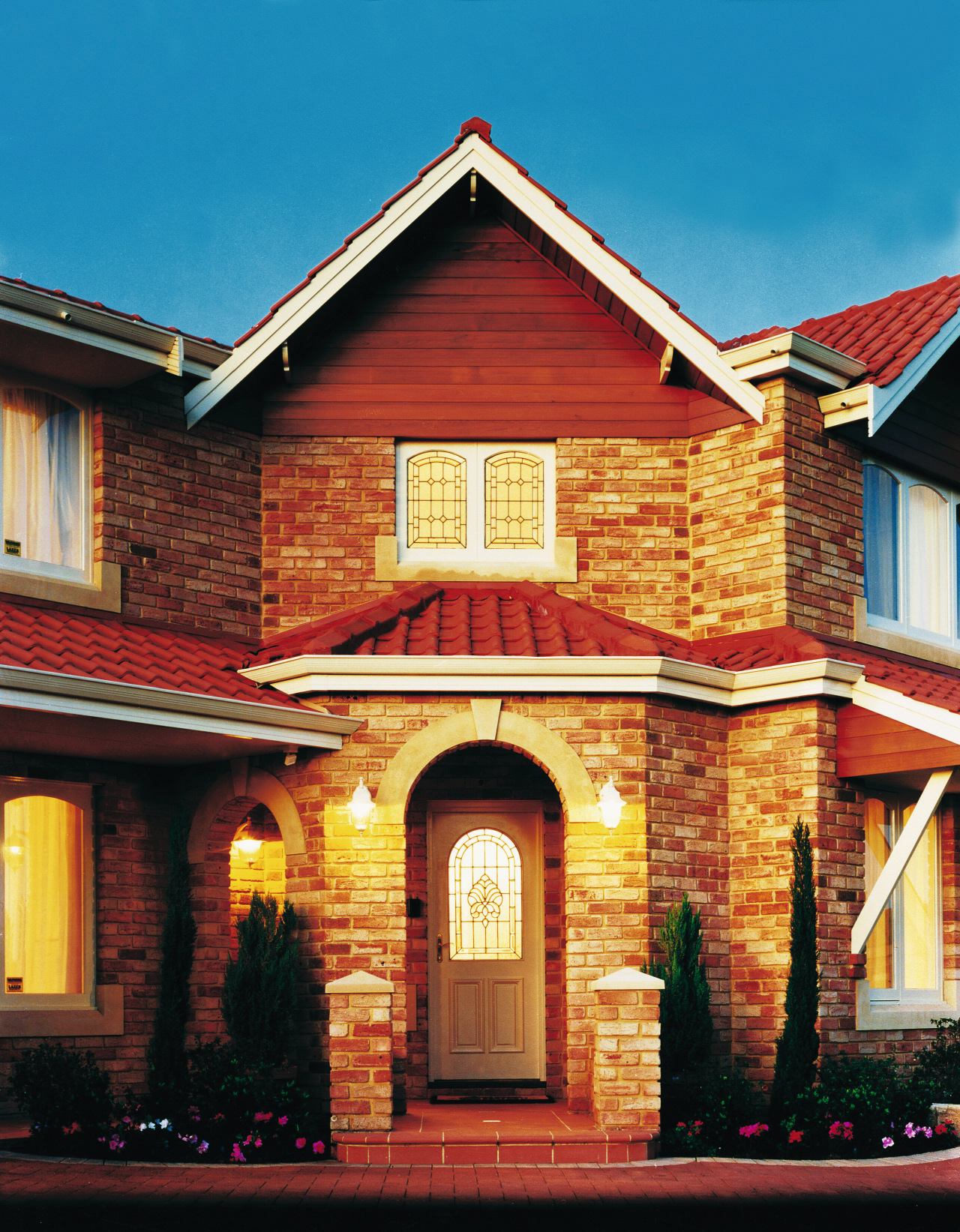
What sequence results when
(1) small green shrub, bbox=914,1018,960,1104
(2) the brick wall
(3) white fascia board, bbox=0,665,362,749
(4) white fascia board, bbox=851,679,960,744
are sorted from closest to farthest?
(3) white fascia board, bbox=0,665,362,749
(4) white fascia board, bbox=851,679,960,744
(1) small green shrub, bbox=914,1018,960,1104
(2) the brick wall

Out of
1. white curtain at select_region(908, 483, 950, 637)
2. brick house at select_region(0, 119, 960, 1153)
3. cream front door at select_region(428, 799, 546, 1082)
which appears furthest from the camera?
white curtain at select_region(908, 483, 950, 637)

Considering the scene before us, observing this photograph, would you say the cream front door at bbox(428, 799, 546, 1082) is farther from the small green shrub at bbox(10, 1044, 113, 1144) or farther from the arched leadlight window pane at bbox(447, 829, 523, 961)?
the small green shrub at bbox(10, 1044, 113, 1144)

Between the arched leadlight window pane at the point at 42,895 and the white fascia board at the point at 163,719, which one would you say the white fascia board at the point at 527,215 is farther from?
the arched leadlight window pane at the point at 42,895

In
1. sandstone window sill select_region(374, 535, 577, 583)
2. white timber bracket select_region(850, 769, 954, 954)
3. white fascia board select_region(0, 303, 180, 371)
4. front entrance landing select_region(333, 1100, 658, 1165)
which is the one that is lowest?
front entrance landing select_region(333, 1100, 658, 1165)

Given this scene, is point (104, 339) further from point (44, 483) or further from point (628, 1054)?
point (628, 1054)

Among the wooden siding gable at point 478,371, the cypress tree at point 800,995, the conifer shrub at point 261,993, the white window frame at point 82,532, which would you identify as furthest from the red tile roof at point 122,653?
the cypress tree at point 800,995

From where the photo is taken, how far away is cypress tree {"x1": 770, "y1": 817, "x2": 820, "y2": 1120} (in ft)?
34.7

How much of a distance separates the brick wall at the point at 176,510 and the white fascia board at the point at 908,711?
5126mm

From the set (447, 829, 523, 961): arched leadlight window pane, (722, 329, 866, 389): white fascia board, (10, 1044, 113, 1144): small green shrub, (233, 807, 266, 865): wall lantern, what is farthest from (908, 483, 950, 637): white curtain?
(10, 1044, 113, 1144): small green shrub

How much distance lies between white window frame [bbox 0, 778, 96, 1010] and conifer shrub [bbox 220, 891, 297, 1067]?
1.24 m

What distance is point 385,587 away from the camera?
492 inches

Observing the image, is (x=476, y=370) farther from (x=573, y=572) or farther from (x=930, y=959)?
(x=930, y=959)

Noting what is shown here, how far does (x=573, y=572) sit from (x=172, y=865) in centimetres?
417

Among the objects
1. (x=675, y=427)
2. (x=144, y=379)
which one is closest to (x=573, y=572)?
(x=675, y=427)
